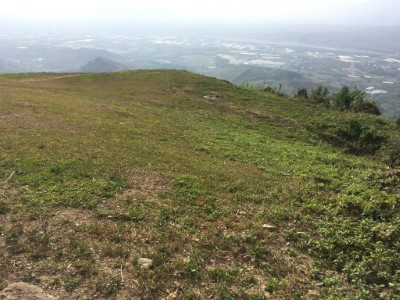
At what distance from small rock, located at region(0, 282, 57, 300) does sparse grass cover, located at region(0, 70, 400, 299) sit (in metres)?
0.32

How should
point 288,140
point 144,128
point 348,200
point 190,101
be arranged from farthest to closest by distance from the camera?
point 190,101 → point 288,140 → point 144,128 → point 348,200

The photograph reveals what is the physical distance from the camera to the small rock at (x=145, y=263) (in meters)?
9.41

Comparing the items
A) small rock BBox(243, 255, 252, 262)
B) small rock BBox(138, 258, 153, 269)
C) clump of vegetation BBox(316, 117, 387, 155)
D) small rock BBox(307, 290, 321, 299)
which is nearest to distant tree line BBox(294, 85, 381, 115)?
clump of vegetation BBox(316, 117, 387, 155)

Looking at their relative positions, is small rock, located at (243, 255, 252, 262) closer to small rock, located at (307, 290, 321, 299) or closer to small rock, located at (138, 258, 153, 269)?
small rock, located at (307, 290, 321, 299)

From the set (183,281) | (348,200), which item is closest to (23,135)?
(183,281)

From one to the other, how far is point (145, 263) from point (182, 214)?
3.10 m

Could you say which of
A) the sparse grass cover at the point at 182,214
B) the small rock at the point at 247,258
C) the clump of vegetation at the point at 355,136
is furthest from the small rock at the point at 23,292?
the clump of vegetation at the point at 355,136

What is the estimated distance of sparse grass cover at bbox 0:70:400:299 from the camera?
29.6 ft

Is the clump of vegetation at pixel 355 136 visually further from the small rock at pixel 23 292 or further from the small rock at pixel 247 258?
the small rock at pixel 23 292

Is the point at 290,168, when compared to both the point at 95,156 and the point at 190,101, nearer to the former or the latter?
the point at 95,156

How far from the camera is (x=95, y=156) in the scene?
16.6m

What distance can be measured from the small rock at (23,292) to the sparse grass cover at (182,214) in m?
0.32

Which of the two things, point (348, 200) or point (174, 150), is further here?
point (174, 150)

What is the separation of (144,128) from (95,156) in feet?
26.5
